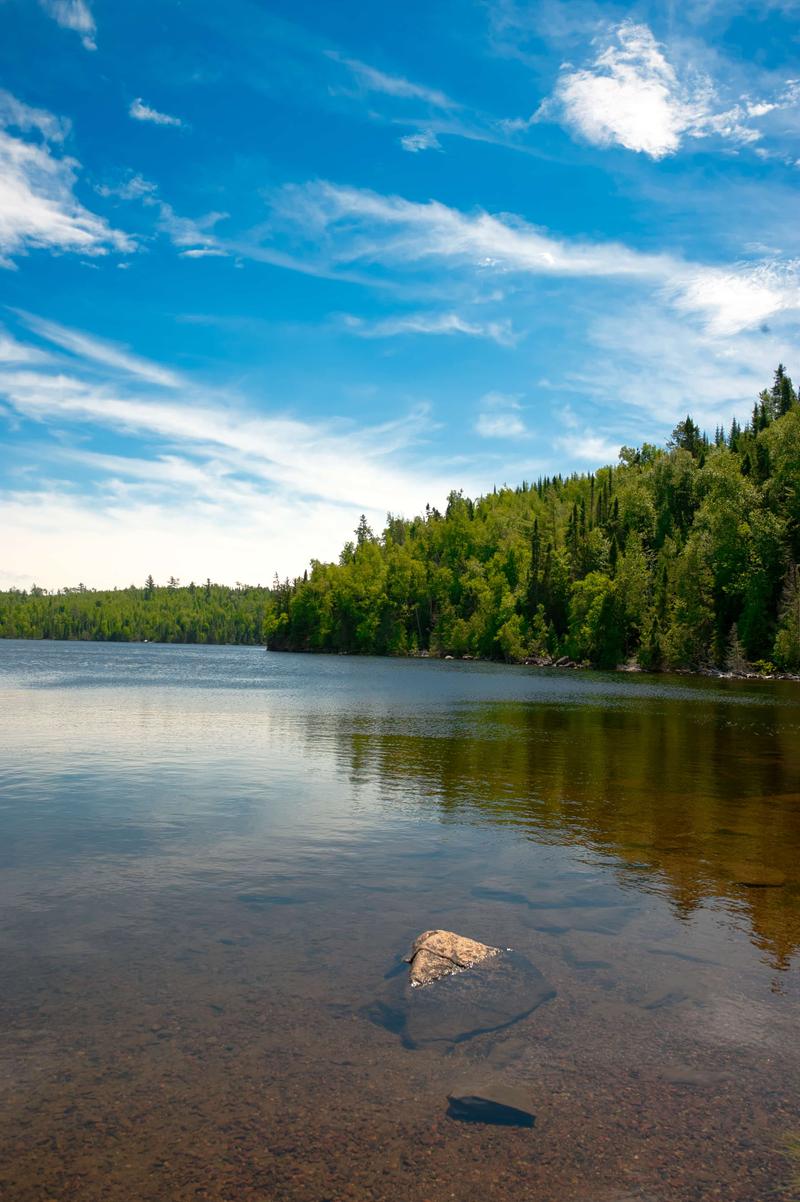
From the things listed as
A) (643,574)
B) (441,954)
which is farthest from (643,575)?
(441,954)

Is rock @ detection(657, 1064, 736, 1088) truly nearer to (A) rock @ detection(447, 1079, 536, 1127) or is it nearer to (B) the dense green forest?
(A) rock @ detection(447, 1079, 536, 1127)

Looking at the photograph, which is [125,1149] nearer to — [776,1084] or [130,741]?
[776,1084]

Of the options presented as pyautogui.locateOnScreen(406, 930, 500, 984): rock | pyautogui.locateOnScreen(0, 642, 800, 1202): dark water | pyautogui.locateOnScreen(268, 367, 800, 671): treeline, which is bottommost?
pyautogui.locateOnScreen(0, 642, 800, 1202): dark water

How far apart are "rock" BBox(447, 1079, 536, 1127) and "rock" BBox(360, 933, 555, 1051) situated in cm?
85

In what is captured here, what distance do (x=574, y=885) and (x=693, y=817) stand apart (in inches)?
315

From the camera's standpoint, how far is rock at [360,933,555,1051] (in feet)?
30.3

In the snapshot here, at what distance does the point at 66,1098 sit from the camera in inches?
308

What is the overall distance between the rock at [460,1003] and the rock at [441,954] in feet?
0.34

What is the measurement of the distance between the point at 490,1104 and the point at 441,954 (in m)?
3.08

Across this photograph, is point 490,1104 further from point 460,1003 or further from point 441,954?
point 441,954

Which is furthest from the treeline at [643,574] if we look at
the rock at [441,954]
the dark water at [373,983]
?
the rock at [441,954]

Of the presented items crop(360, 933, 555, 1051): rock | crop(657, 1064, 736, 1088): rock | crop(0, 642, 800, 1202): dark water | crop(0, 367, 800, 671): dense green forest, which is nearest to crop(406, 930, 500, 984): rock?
crop(360, 933, 555, 1051): rock

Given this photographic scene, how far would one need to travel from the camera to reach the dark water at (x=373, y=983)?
6996 millimetres

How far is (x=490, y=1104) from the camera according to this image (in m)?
7.83
